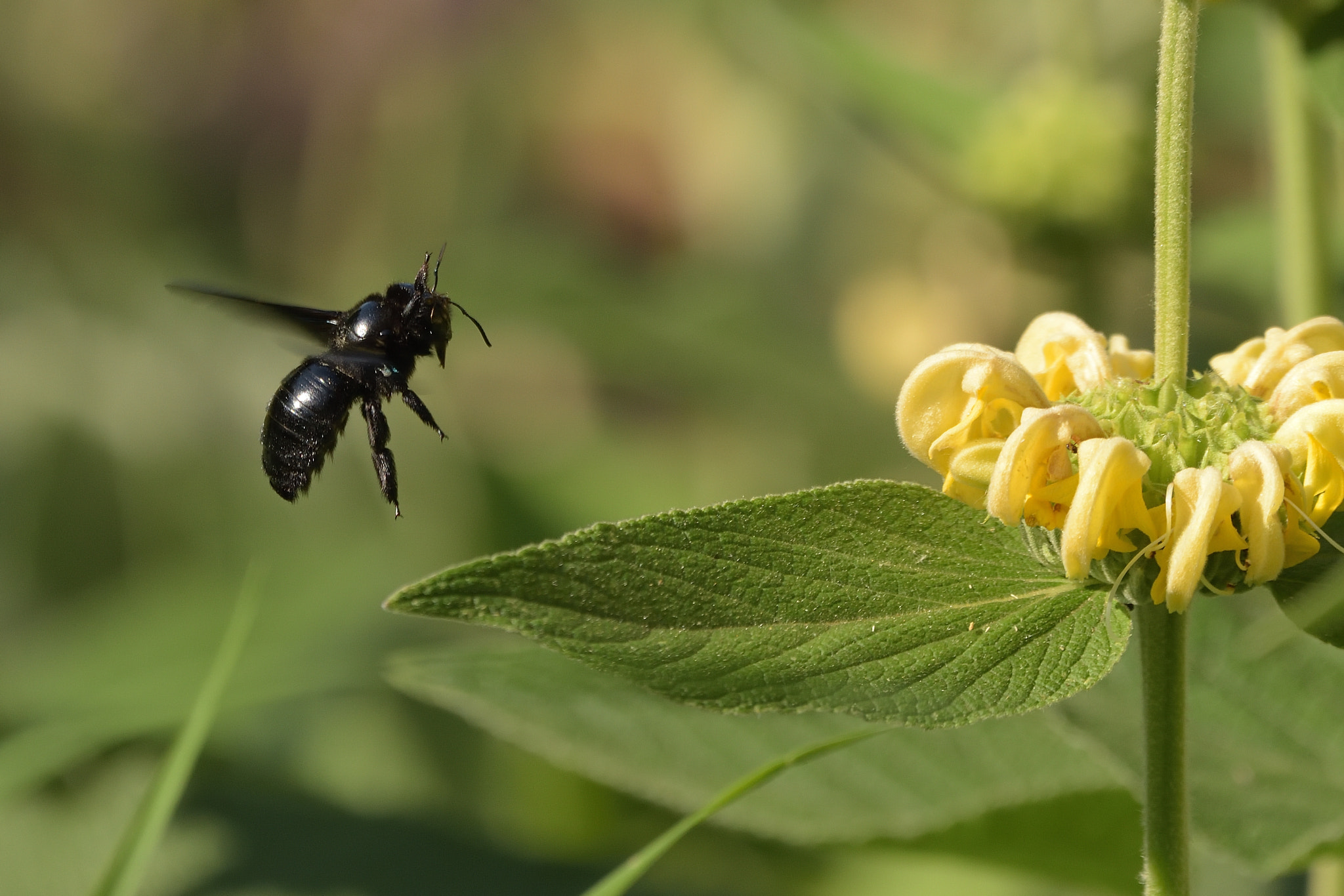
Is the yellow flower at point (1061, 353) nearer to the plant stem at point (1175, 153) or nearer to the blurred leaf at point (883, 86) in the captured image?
the plant stem at point (1175, 153)

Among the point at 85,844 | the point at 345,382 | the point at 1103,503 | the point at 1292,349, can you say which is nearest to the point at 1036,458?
the point at 1103,503

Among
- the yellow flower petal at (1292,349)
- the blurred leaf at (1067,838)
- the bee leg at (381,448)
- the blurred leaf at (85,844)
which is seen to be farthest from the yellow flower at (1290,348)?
the blurred leaf at (85,844)

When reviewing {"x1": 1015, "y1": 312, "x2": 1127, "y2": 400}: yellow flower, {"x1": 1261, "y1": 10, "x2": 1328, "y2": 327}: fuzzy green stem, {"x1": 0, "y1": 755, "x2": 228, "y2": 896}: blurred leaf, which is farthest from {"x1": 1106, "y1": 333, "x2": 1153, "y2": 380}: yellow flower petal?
{"x1": 0, "y1": 755, "x2": 228, "y2": 896}: blurred leaf

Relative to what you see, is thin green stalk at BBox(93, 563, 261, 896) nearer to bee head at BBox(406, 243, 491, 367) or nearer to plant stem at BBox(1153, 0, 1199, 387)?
bee head at BBox(406, 243, 491, 367)

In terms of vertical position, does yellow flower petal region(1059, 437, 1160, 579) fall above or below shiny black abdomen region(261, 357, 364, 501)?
below

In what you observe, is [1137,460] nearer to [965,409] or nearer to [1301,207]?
[965,409]

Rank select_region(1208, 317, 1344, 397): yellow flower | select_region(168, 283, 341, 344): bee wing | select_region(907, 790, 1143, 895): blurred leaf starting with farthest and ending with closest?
select_region(168, 283, 341, 344): bee wing < select_region(907, 790, 1143, 895): blurred leaf < select_region(1208, 317, 1344, 397): yellow flower

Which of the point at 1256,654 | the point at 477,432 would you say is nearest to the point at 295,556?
the point at 477,432

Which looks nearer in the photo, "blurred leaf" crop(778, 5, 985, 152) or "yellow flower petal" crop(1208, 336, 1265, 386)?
"yellow flower petal" crop(1208, 336, 1265, 386)
